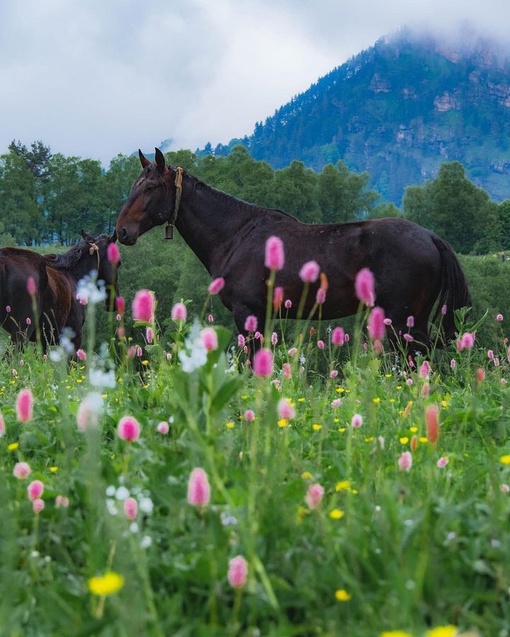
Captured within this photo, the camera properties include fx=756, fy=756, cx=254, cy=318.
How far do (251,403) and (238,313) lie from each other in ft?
14.2

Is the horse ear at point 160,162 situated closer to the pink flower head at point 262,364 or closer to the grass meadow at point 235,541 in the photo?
the grass meadow at point 235,541

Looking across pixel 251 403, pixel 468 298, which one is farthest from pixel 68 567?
pixel 468 298

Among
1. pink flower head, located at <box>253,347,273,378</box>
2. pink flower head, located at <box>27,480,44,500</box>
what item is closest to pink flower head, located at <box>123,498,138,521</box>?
pink flower head, located at <box>27,480,44,500</box>

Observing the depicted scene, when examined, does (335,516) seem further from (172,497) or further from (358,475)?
(358,475)

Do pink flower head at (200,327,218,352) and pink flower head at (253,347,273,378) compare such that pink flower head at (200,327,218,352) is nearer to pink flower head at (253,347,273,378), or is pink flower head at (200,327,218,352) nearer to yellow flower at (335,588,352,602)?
pink flower head at (253,347,273,378)

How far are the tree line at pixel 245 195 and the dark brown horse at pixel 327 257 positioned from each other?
212ft

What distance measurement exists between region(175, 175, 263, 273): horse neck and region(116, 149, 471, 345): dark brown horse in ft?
0.05

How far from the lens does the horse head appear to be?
9.05 m

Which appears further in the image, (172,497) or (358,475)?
(358,475)

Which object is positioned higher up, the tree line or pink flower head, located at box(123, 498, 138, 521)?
the tree line

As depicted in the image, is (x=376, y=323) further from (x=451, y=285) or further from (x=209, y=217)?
(x=209, y=217)

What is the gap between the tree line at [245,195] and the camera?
3169 inches

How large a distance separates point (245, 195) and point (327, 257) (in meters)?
68.9

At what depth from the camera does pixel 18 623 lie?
1.92 m
